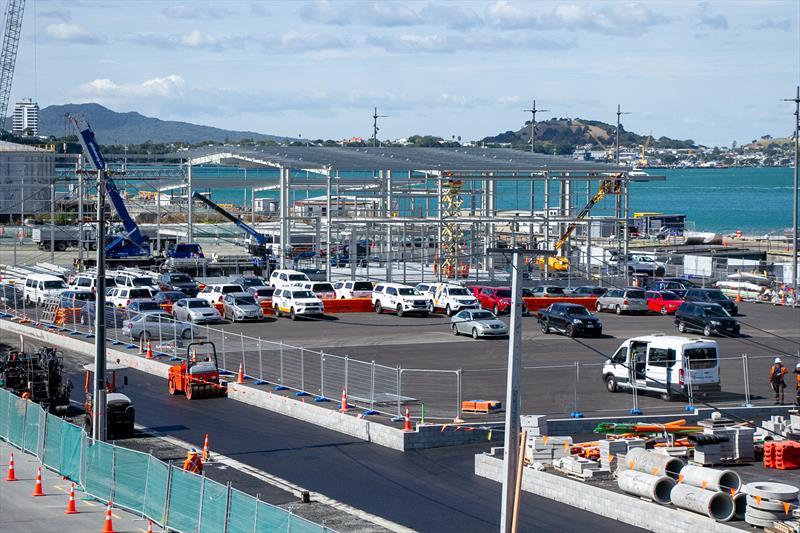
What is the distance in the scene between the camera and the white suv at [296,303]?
49938mm

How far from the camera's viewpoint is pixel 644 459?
21516 millimetres

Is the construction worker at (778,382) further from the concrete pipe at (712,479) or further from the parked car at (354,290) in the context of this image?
the parked car at (354,290)

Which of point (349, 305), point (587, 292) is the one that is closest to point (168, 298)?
point (349, 305)

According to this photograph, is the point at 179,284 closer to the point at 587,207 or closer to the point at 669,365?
the point at 587,207

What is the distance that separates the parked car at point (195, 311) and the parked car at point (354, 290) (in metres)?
7.86

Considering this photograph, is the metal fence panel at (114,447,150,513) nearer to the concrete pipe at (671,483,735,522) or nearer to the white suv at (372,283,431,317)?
the concrete pipe at (671,483,735,522)

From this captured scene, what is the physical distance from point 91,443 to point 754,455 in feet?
43.7

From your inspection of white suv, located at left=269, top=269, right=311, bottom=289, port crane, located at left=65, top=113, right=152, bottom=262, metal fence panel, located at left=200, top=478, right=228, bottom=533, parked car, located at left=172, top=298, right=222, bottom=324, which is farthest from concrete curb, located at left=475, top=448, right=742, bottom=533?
port crane, located at left=65, top=113, right=152, bottom=262

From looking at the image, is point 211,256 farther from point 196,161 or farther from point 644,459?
point 644,459

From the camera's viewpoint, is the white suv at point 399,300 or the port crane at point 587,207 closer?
the white suv at point 399,300

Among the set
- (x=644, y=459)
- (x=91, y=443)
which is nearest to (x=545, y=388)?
(x=644, y=459)

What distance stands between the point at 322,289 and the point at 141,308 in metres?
11.2

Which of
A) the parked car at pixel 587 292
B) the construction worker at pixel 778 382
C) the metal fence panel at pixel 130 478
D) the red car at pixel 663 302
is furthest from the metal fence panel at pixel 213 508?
the parked car at pixel 587 292

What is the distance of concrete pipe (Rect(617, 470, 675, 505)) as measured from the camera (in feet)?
67.2
